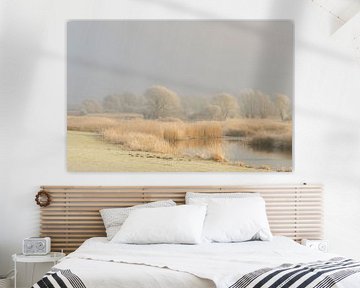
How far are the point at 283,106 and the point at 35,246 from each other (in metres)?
2.62

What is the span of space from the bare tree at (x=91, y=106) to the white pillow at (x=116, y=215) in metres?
0.94

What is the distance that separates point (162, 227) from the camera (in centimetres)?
535

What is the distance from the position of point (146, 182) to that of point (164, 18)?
1.56m

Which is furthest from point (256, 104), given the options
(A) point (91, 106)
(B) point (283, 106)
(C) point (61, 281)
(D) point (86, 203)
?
(C) point (61, 281)

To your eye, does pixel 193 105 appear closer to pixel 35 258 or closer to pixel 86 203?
pixel 86 203

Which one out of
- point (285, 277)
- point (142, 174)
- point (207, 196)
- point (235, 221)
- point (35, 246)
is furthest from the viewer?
point (142, 174)

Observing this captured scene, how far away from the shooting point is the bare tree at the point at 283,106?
6105 millimetres

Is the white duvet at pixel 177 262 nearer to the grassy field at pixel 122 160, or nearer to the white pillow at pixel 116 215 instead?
the white pillow at pixel 116 215

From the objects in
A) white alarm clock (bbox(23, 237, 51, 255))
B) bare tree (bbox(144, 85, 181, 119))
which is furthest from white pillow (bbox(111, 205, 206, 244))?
bare tree (bbox(144, 85, 181, 119))

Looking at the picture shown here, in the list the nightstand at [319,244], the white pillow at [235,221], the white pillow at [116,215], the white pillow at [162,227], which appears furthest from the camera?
the nightstand at [319,244]

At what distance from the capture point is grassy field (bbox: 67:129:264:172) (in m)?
6.01

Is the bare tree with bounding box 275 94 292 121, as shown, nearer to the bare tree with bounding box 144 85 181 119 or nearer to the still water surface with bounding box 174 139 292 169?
the still water surface with bounding box 174 139 292 169

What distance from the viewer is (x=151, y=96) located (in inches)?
238

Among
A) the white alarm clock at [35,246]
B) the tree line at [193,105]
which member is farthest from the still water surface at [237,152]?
the white alarm clock at [35,246]
